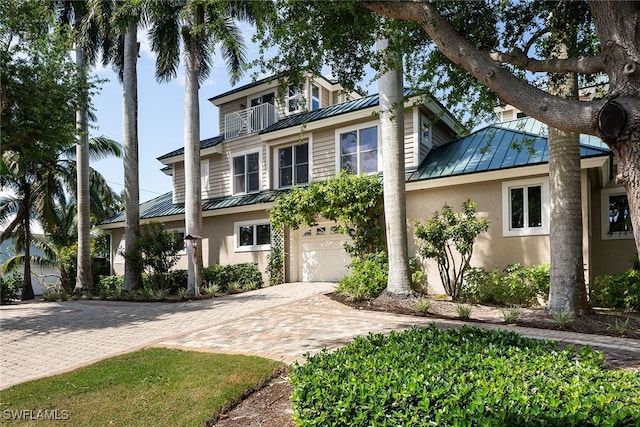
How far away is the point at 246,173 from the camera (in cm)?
1866

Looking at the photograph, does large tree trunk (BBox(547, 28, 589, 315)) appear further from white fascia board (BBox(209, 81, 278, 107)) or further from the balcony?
white fascia board (BBox(209, 81, 278, 107))

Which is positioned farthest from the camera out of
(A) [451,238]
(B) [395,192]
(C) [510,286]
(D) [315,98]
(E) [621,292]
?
(D) [315,98]

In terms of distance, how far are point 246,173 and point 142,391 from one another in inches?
572

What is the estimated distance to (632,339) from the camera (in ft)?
21.9

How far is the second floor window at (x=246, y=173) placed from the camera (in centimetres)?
1855

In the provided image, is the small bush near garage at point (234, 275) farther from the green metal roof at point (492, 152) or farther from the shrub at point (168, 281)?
the green metal roof at point (492, 152)

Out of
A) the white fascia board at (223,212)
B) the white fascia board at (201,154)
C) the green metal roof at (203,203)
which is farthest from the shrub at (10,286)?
the white fascia board at (201,154)

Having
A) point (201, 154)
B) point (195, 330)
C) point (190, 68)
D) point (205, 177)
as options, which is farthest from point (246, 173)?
point (195, 330)

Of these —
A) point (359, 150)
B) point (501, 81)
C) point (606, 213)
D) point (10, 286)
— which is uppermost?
point (359, 150)

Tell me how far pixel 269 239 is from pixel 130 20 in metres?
9.52

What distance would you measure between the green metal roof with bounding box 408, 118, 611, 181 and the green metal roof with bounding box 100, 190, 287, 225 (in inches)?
247

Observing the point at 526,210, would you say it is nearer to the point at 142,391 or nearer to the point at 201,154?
the point at 142,391

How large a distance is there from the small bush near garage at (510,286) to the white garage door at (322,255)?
505cm

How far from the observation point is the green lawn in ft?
13.4
